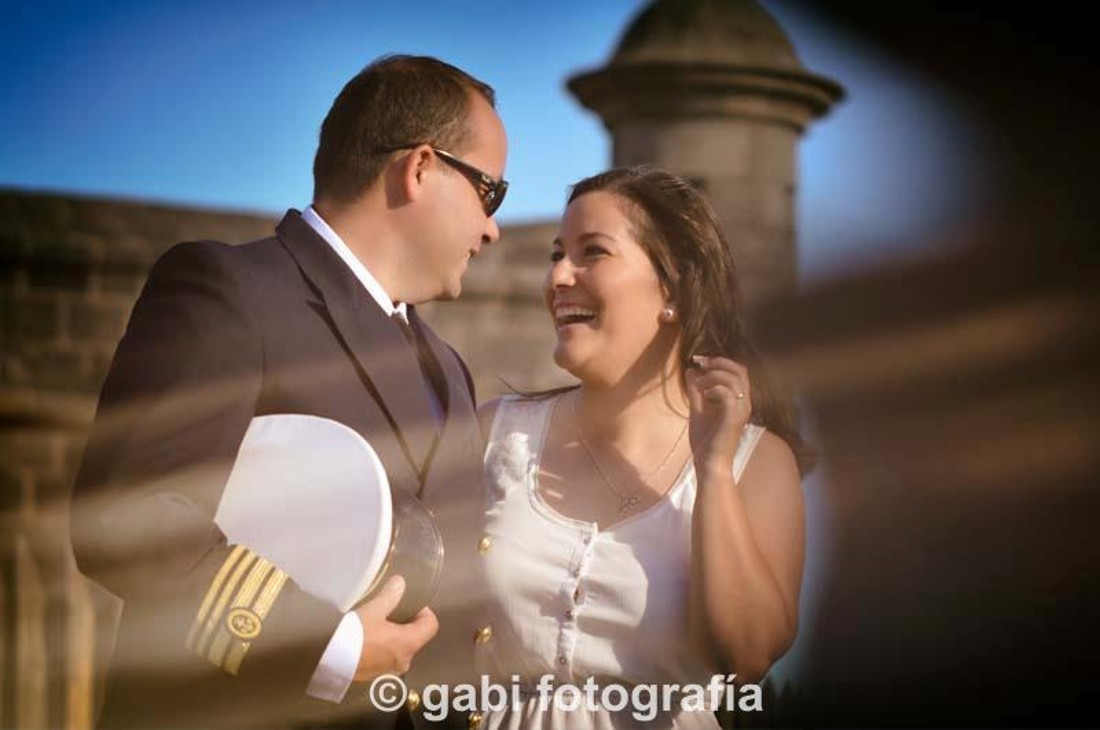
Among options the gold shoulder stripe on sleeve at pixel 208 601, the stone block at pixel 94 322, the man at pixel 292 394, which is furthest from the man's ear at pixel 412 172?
the stone block at pixel 94 322

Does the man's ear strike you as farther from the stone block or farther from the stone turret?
the stone block

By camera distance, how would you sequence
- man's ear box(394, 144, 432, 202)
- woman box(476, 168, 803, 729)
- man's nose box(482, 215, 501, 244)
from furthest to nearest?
woman box(476, 168, 803, 729), man's nose box(482, 215, 501, 244), man's ear box(394, 144, 432, 202)

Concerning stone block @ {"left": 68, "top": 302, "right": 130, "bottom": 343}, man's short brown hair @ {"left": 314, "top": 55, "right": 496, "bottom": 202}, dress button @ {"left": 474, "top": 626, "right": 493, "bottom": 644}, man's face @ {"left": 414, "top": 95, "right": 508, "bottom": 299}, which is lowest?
dress button @ {"left": 474, "top": 626, "right": 493, "bottom": 644}

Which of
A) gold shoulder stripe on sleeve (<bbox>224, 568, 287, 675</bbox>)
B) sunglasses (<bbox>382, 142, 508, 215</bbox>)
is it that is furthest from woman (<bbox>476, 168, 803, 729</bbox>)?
gold shoulder stripe on sleeve (<bbox>224, 568, 287, 675</bbox>)

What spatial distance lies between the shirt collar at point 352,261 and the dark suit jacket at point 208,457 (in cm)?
4

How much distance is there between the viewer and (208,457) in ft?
9.14

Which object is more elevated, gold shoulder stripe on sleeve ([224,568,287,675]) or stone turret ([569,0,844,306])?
stone turret ([569,0,844,306])

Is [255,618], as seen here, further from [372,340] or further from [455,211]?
[455,211]

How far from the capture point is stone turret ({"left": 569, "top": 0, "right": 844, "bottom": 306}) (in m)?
7.83

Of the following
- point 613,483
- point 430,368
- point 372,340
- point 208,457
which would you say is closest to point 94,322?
point 613,483

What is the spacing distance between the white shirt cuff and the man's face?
0.62 metres

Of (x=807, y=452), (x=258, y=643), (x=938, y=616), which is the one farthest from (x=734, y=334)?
(x=938, y=616)

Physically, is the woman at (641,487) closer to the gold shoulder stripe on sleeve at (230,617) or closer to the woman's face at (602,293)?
the woman's face at (602,293)

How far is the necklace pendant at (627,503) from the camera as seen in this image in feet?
11.4
